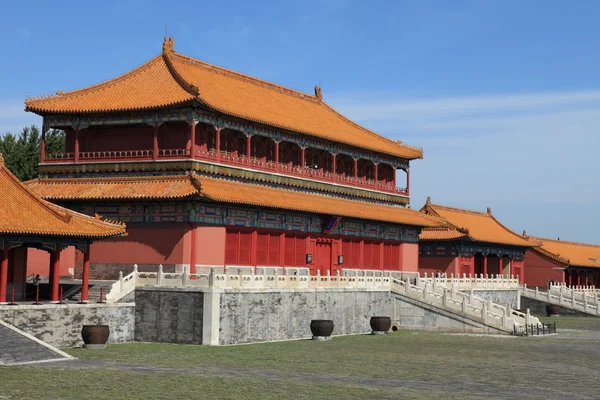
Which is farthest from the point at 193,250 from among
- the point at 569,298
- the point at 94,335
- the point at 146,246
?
the point at 569,298

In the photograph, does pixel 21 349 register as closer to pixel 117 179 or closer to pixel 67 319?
pixel 67 319

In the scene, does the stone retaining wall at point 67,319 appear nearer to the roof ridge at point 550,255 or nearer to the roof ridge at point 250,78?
the roof ridge at point 250,78

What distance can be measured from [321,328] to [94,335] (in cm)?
1118

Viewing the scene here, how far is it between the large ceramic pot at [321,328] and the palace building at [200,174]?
5862mm

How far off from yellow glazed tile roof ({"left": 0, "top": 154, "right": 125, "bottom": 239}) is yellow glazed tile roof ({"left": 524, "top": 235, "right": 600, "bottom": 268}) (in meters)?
54.4

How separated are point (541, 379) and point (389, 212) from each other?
1349 inches

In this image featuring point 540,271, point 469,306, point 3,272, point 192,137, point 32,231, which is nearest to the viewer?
point 3,272

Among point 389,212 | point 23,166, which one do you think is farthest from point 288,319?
point 23,166

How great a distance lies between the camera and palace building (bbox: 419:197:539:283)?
251 feet

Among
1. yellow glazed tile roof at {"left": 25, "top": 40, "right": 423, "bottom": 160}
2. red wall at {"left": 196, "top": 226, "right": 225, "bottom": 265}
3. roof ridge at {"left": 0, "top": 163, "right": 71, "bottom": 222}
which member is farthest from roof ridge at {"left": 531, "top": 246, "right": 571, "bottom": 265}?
roof ridge at {"left": 0, "top": 163, "right": 71, "bottom": 222}

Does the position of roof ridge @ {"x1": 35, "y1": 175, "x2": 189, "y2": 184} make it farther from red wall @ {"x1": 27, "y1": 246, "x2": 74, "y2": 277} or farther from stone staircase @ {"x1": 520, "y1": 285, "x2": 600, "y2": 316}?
stone staircase @ {"x1": 520, "y1": 285, "x2": 600, "y2": 316}

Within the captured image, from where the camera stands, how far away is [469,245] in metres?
77.7

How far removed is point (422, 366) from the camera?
110ft

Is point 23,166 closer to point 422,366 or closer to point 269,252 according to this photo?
point 269,252
